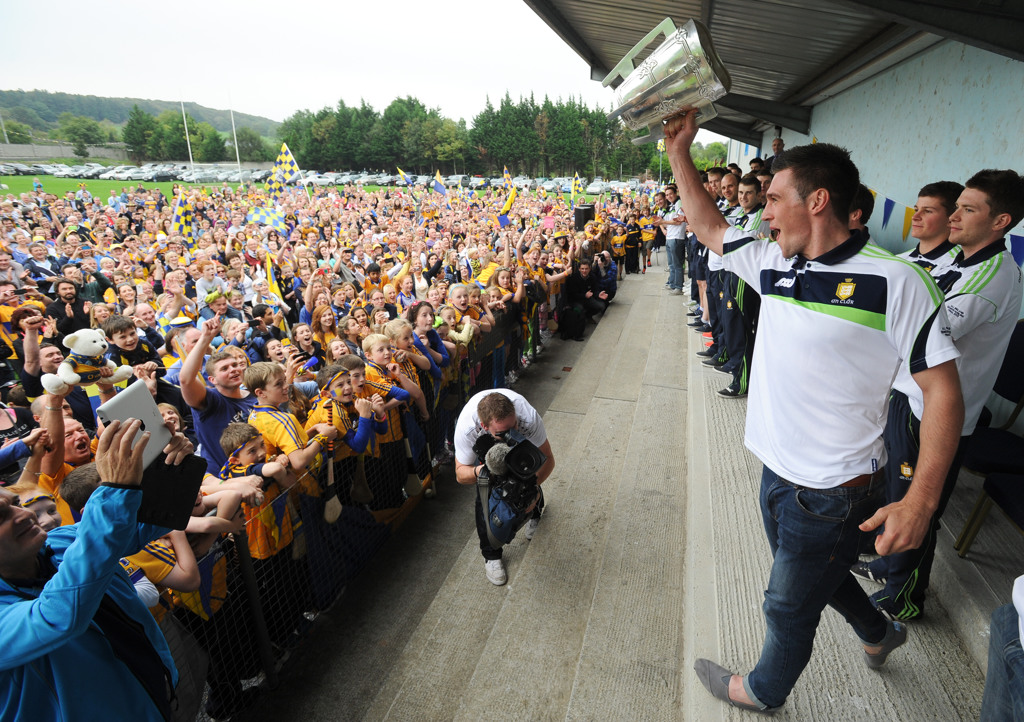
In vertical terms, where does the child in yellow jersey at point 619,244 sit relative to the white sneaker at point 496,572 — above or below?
above

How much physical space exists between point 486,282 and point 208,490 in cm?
539

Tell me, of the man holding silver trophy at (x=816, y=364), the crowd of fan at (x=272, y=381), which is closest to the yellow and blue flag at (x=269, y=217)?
the crowd of fan at (x=272, y=381)

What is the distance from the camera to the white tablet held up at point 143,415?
4.84ft

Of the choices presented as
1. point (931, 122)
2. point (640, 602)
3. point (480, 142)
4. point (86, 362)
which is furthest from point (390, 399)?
point (480, 142)

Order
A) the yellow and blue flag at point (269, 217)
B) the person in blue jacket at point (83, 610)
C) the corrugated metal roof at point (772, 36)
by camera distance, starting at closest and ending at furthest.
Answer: the person in blue jacket at point (83, 610)
the corrugated metal roof at point (772, 36)
the yellow and blue flag at point (269, 217)

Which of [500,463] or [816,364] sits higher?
[816,364]

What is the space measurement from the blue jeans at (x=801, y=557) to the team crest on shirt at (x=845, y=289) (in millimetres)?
653

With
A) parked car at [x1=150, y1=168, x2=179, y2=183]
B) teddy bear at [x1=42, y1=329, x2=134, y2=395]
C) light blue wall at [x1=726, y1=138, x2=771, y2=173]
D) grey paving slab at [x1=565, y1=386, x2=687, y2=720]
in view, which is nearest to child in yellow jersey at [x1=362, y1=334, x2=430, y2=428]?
teddy bear at [x1=42, y1=329, x2=134, y2=395]

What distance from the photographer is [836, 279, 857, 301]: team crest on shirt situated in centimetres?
169

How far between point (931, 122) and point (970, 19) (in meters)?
2.34

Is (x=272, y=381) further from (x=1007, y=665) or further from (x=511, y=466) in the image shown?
(x=1007, y=665)

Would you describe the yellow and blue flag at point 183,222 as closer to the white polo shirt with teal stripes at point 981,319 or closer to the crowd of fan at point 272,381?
the crowd of fan at point 272,381

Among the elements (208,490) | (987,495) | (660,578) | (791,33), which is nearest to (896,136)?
(791,33)

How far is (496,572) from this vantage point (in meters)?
3.59
